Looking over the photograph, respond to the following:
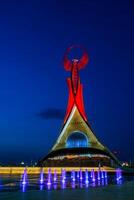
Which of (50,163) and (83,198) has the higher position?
(50,163)

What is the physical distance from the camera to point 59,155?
243 feet

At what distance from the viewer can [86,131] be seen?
76.9 meters

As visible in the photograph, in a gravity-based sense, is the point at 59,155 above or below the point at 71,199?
above

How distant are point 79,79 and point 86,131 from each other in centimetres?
1039

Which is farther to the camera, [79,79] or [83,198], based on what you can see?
[79,79]

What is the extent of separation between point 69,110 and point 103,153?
11.0 meters

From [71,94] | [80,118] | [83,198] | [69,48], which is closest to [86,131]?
[80,118]

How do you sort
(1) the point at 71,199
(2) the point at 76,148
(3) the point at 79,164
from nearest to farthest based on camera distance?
(1) the point at 71,199 < (3) the point at 79,164 < (2) the point at 76,148

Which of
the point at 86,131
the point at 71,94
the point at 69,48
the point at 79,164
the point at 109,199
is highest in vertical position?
the point at 69,48

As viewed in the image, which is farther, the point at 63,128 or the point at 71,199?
the point at 63,128

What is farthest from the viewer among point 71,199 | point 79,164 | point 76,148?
point 76,148

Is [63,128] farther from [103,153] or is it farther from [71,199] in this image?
[71,199]

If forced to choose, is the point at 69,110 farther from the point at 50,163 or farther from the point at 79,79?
the point at 50,163

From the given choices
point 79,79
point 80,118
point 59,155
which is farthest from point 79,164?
point 79,79
